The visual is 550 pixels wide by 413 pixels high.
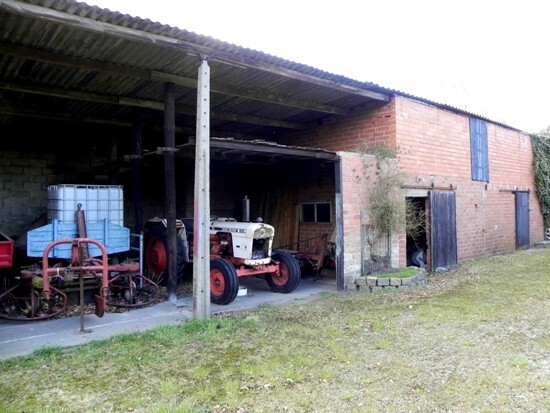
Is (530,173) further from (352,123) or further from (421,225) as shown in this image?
(352,123)

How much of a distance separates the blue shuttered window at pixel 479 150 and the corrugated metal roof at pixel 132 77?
144 inches

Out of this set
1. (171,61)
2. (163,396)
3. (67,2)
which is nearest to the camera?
(163,396)

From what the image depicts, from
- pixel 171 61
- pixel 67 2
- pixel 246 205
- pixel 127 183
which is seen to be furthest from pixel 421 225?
pixel 67 2

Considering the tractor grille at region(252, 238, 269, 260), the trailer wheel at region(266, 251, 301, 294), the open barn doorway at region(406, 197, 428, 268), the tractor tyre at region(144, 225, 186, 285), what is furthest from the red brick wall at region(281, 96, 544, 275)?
the tractor tyre at region(144, 225, 186, 285)

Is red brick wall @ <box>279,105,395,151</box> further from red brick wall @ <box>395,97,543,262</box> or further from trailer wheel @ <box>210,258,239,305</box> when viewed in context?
trailer wheel @ <box>210,258,239,305</box>

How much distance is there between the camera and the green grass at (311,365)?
10.8ft

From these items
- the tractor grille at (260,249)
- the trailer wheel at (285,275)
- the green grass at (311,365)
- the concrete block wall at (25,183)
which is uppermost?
the concrete block wall at (25,183)

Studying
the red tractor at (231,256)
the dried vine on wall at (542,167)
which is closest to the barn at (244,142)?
the red tractor at (231,256)

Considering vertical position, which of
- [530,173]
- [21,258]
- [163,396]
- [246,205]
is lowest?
[163,396]

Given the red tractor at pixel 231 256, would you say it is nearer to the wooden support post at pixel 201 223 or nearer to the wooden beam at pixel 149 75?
the wooden support post at pixel 201 223

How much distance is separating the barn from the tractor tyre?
13.3 inches

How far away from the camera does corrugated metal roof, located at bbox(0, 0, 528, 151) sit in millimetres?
5047

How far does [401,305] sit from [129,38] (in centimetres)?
528

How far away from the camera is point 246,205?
27.3 ft
